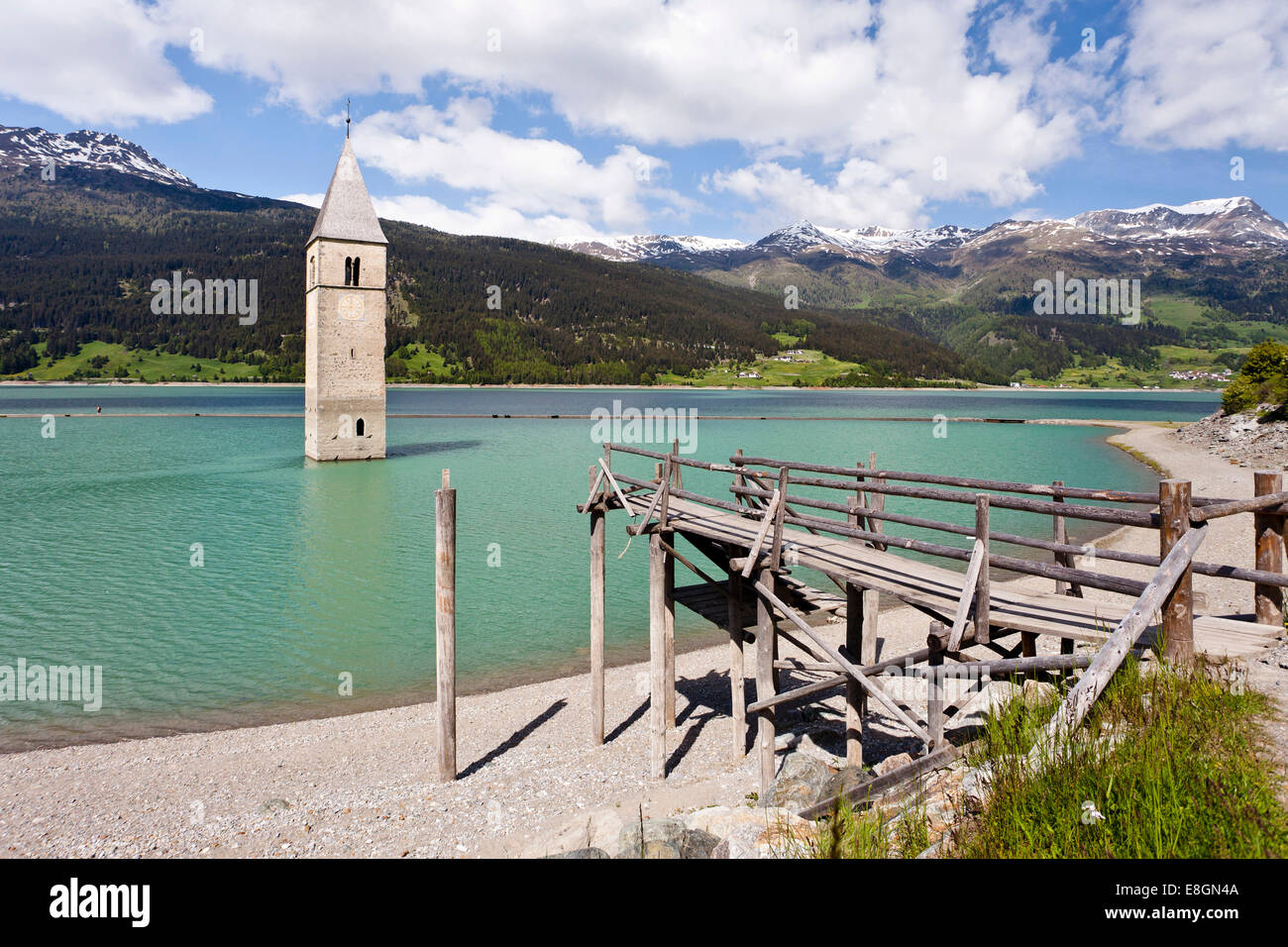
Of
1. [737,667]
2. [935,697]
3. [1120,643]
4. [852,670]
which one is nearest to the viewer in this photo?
[1120,643]

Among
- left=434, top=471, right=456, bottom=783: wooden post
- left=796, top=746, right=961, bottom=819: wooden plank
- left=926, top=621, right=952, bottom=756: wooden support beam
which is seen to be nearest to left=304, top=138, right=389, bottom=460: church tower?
left=434, top=471, right=456, bottom=783: wooden post

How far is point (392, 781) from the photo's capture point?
1131cm

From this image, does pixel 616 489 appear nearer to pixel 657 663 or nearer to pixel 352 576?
pixel 657 663

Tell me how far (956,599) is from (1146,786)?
3.79 metres

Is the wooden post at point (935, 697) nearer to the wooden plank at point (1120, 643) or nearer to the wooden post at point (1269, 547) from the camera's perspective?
the wooden plank at point (1120, 643)

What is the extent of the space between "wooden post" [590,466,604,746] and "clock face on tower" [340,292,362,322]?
147 ft

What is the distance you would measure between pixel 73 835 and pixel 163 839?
136 centimetres

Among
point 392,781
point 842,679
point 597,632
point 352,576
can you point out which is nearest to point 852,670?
point 842,679

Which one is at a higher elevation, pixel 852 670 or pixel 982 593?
pixel 982 593

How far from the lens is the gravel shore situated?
Answer: 9523 mm

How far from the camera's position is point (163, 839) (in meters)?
9.59

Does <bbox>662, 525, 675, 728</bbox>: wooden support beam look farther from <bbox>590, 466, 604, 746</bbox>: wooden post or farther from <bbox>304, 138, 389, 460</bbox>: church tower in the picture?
<bbox>304, 138, 389, 460</bbox>: church tower

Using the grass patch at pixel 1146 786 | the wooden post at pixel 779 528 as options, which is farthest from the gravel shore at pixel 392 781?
the wooden post at pixel 779 528

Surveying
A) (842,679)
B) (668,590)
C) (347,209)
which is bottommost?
(842,679)
